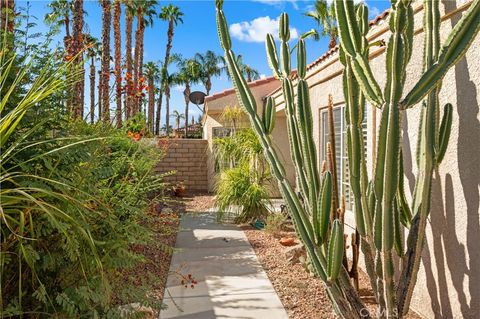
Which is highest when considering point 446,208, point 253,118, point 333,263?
point 253,118

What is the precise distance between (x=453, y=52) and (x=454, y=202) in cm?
163

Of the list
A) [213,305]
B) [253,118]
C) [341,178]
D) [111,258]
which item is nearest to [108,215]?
[111,258]

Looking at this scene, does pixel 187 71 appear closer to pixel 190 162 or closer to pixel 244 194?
pixel 190 162

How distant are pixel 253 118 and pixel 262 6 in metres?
3.68

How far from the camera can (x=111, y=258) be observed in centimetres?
326

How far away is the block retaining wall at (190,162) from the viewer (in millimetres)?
18656

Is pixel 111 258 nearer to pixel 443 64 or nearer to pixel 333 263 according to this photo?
pixel 333 263

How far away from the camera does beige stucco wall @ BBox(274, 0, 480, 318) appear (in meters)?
3.92

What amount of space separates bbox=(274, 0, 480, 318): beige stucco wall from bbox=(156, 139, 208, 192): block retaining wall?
1411 centimetres

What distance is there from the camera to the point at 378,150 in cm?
347

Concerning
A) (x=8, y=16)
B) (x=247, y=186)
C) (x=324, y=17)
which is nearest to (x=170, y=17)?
(x=324, y=17)

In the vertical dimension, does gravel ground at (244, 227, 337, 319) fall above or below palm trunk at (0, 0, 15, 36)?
below

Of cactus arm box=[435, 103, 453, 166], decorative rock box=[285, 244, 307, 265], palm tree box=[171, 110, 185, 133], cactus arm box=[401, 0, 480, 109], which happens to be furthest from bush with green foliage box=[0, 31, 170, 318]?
palm tree box=[171, 110, 185, 133]

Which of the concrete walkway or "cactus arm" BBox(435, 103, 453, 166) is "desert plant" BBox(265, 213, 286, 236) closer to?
the concrete walkway
